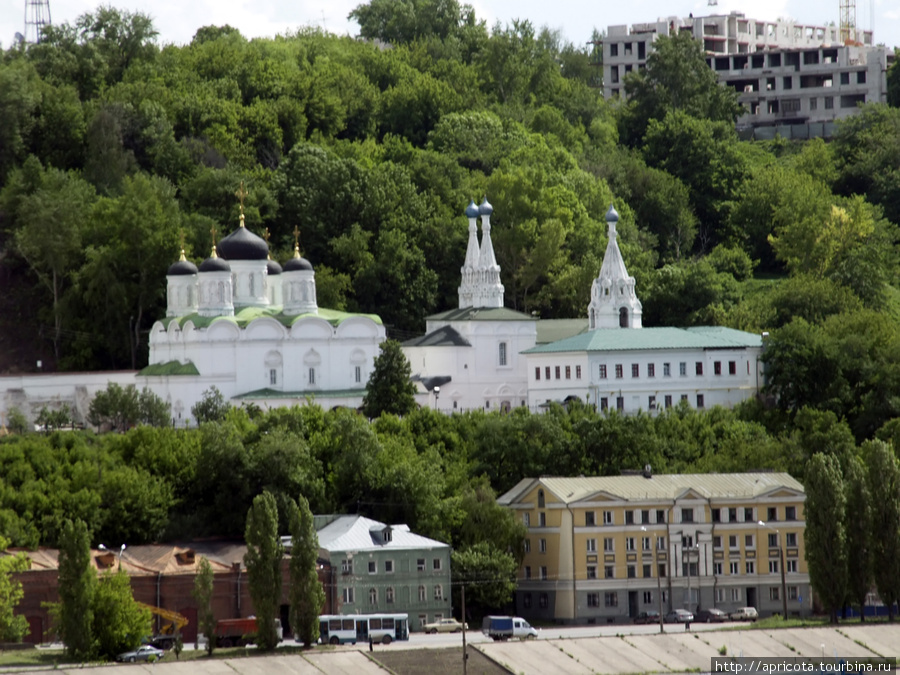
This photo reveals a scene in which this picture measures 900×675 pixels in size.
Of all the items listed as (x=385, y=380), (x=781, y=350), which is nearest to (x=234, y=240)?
(x=385, y=380)

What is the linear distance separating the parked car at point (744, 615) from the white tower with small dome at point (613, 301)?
75.0 ft

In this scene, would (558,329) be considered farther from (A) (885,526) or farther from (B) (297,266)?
(A) (885,526)

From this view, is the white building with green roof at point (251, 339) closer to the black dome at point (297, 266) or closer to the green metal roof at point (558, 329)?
the black dome at point (297, 266)

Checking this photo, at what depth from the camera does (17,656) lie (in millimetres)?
55031

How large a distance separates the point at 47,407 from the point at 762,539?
88.4 ft

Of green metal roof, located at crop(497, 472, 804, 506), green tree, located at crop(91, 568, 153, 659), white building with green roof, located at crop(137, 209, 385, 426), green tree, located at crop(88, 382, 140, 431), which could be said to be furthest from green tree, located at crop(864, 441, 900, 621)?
green tree, located at crop(88, 382, 140, 431)

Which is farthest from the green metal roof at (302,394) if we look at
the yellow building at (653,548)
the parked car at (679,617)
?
the parked car at (679,617)

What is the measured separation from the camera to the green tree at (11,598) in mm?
55281

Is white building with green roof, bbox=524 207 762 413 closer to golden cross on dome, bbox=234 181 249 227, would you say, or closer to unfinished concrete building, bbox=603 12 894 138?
golden cross on dome, bbox=234 181 249 227

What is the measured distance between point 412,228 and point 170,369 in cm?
1839

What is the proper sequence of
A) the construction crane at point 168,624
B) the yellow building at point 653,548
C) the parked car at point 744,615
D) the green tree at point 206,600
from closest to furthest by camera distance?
1. the green tree at point 206,600
2. the construction crane at point 168,624
3. the parked car at point 744,615
4. the yellow building at point 653,548

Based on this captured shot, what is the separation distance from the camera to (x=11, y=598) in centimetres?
5597

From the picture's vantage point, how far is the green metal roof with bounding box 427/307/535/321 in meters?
84.2

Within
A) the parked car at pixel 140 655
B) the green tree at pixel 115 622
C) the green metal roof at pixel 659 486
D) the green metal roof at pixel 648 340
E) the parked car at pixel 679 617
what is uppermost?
the green metal roof at pixel 648 340
